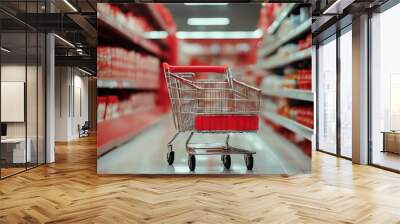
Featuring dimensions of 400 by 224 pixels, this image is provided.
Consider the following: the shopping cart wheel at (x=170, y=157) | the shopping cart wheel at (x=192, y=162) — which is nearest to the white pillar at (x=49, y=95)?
the shopping cart wheel at (x=170, y=157)

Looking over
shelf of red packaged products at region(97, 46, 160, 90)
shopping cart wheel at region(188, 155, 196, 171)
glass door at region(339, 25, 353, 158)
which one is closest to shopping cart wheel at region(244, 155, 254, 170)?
shopping cart wheel at region(188, 155, 196, 171)

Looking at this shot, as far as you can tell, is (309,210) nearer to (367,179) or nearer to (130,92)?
(367,179)

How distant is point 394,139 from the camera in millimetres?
5879

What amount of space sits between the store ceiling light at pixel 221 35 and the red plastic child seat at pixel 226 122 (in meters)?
1.09

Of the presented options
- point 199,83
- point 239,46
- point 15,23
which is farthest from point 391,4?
point 15,23

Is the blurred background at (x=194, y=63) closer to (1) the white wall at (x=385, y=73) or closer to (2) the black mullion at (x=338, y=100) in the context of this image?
(1) the white wall at (x=385, y=73)

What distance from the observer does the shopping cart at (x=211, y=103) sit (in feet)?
16.4

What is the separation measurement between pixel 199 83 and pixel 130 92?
916 millimetres

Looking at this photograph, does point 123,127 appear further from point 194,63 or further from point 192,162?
point 194,63

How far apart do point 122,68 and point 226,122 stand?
1551mm

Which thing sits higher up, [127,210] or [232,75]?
[232,75]

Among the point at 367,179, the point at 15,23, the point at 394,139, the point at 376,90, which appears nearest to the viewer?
the point at 367,179

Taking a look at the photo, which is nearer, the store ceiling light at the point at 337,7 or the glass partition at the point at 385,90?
the store ceiling light at the point at 337,7

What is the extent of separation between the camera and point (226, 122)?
5.00 metres
